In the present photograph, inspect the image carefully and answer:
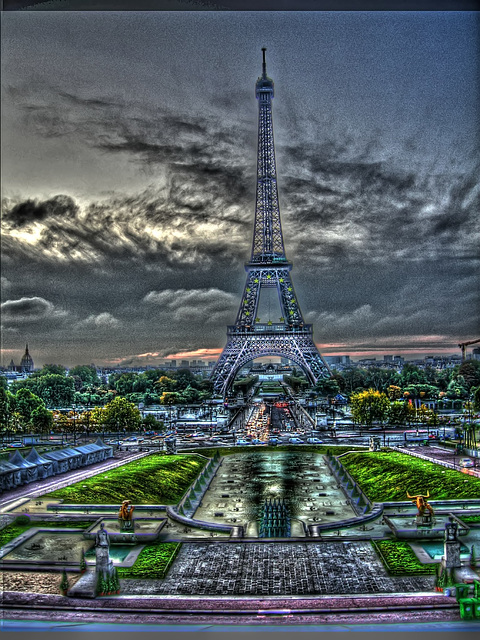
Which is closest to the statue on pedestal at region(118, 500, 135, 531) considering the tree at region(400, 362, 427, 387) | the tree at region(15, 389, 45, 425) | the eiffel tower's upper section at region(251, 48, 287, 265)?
the eiffel tower's upper section at region(251, 48, 287, 265)

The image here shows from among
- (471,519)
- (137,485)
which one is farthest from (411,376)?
(137,485)

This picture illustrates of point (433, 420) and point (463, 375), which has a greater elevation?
point (463, 375)

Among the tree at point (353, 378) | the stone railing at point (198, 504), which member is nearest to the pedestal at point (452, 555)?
the stone railing at point (198, 504)

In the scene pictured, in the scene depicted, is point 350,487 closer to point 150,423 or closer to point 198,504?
point 198,504

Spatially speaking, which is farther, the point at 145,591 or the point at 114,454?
the point at 114,454

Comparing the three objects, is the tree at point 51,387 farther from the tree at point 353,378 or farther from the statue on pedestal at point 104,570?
the statue on pedestal at point 104,570

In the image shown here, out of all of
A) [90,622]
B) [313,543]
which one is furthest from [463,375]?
[90,622]

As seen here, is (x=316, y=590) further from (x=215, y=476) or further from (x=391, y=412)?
(x=391, y=412)
